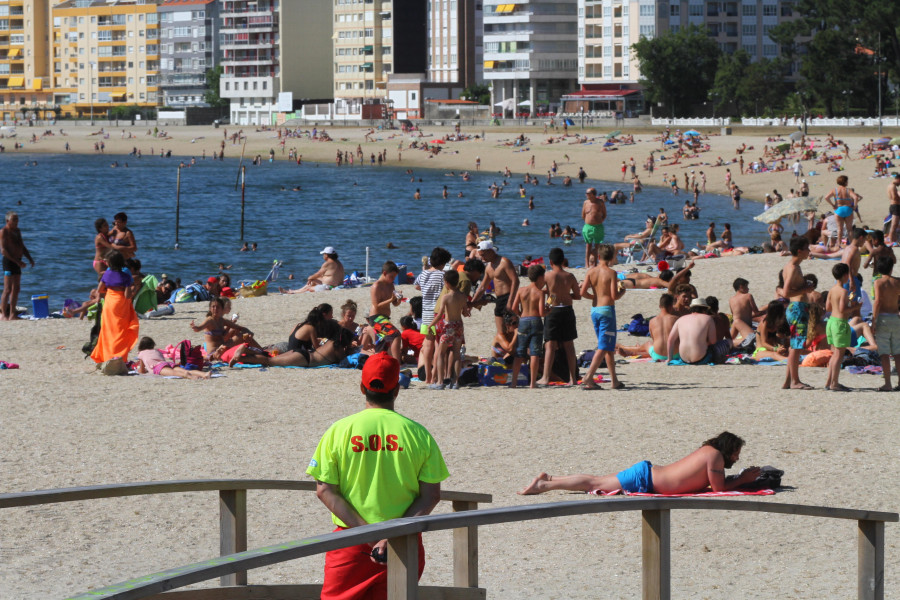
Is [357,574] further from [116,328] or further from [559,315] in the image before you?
[116,328]

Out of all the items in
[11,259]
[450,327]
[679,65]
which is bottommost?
[450,327]

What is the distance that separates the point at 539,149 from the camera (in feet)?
262

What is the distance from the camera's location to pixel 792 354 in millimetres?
12633

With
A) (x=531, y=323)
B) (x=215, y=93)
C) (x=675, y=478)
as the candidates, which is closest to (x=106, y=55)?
(x=215, y=93)

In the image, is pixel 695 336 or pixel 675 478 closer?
pixel 675 478

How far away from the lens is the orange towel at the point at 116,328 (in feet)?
44.3

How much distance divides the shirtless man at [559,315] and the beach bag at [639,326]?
4.20 metres

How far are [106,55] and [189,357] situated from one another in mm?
136926

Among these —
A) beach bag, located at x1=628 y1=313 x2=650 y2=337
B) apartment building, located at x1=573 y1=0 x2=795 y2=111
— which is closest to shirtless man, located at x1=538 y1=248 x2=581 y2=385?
beach bag, located at x1=628 y1=313 x2=650 y2=337

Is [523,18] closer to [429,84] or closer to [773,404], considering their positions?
[429,84]

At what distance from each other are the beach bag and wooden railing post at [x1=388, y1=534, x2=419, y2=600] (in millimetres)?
13734

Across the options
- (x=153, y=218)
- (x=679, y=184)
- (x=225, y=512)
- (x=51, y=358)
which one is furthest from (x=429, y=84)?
(x=225, y=512)

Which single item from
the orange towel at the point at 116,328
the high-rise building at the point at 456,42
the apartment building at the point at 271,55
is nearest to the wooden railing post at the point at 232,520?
the orange towel at the point at 116,328

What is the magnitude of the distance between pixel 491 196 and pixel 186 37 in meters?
87.1
